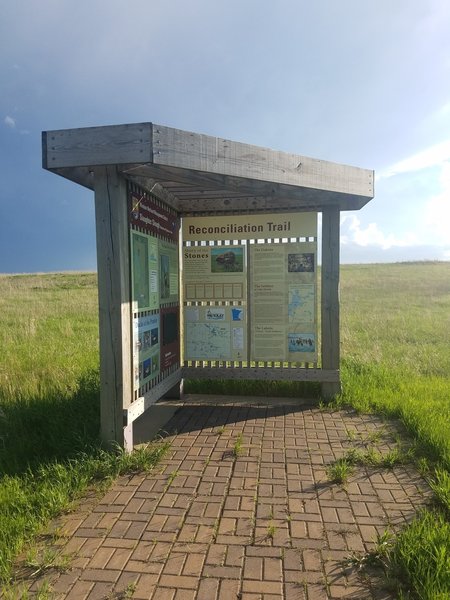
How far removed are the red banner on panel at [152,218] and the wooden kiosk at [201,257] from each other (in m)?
A: 0.02

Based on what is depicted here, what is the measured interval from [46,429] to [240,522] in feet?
8.62

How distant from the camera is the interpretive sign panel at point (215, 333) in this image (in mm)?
6262

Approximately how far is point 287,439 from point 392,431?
118 centimetres

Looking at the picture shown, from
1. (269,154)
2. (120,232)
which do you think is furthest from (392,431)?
(120,232)

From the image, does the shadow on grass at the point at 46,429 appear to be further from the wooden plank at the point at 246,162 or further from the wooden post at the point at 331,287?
the wooden post at the point at 331,287

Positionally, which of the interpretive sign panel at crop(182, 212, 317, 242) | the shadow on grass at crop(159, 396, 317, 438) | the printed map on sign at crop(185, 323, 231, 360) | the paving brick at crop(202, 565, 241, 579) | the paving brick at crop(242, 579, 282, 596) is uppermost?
the interpretive sign panel at crop(182, 212, 317, 242)

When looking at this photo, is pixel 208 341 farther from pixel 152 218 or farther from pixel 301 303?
pixel 152 218

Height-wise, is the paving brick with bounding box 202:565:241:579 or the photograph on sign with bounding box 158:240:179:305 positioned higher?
the photograph on sign with bounding box 158:240:179:305

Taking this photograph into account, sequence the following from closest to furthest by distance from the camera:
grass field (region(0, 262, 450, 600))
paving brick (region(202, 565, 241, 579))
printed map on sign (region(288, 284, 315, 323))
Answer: paving brick (region(202, 565, 241, 579)) < grass field (region(0, 262, 450, 600)) < printed map on sign (region(288, 284, 315, 323))

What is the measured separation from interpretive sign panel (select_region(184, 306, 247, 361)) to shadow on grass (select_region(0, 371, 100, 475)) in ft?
4.92

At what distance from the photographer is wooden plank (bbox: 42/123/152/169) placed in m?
3.83

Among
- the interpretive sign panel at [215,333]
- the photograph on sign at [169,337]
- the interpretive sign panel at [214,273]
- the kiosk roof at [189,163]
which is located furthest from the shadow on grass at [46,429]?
the kiosk roof at [189,163]

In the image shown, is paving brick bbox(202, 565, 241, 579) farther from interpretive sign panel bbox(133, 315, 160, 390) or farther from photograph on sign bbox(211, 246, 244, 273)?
photograph on sign bbox(211, 246, 244, 273)

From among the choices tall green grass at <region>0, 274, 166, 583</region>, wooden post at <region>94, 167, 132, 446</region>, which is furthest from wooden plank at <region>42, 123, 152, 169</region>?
tall green grass at <region>0, 274, 166, 583</region>
